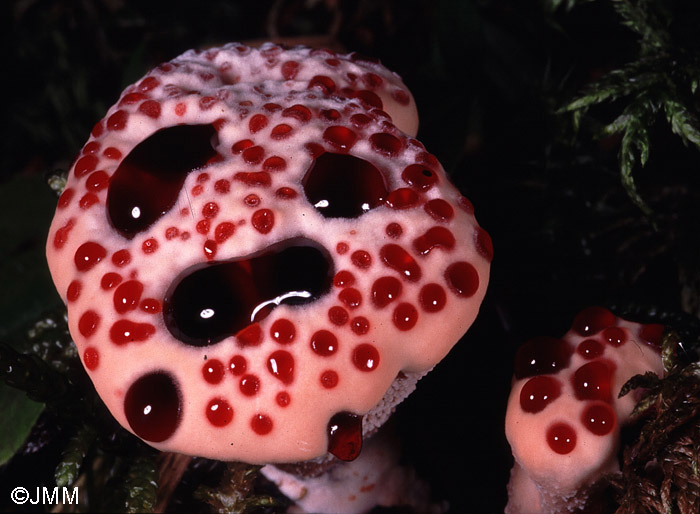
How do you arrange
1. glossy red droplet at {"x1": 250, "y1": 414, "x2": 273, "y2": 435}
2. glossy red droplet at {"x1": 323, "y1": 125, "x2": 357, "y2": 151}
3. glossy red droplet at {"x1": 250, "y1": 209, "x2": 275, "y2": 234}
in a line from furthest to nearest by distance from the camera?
glossy red droplet at {"x1": 323, "y1": 125, "x2": 357, "y2": 151}
glossy red droplet at {"x1": 250, "y1": 209, "x2": 275, "y2": 234}
glossy red droplet at {"x1": 250, "y1": 414, "x2": 273, "y2": 435}

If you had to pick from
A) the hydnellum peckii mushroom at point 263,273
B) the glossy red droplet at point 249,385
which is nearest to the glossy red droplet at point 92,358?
the hydnellum peckii mushroom at point 263,273

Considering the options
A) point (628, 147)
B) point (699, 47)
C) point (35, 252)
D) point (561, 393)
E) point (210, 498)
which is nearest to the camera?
point (561, 393)

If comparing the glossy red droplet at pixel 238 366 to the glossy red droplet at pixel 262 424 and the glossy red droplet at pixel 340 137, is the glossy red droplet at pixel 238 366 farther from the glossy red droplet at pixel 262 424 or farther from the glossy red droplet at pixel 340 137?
the glossy red droplet at pixel 340 137

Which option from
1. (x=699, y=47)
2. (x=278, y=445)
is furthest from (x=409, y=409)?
(x=699, y=47)

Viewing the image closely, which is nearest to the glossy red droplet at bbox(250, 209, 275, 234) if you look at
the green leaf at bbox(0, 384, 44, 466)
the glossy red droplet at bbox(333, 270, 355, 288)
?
the glossy red droplet at bbox(333, 270, 355, 288)

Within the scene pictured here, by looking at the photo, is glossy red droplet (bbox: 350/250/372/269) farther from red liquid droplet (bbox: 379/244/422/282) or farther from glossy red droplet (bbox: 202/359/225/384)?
glossy red droplet (bbox: 202/359/225/384)

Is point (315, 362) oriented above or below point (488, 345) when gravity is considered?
above

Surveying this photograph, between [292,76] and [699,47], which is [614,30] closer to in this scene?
[699,47]
